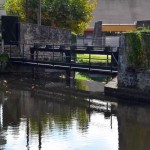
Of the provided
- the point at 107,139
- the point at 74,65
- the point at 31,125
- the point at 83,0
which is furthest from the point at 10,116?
the point at 83,0

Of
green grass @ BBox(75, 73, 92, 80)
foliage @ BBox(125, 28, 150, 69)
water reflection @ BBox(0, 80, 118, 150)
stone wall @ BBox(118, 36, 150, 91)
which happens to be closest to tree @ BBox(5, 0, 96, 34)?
green grass @ BBox(75, 73, 92, 80)

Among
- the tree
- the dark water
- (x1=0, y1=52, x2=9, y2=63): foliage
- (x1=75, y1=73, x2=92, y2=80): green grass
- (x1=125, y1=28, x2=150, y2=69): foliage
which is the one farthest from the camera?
the tree

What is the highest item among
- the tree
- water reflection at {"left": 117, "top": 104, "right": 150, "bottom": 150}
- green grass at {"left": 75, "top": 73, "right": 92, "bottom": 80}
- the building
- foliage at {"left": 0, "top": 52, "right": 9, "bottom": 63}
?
the building

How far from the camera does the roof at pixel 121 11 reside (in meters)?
56.5

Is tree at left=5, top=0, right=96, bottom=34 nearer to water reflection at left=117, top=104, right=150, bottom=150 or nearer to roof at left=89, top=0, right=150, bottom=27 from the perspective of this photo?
roof at left=89, top=0, right=150, bottom=27

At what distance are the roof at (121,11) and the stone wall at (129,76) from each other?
3520 centimetres

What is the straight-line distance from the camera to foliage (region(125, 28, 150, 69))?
20219 mm

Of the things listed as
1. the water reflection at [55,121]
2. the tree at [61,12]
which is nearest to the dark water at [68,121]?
the water reflection at [55,121]

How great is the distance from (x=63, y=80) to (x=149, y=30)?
7.85 metres

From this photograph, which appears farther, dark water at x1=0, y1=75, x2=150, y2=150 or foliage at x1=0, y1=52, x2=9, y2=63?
foliage at x1=0, y1=52, x2=9, y2=63

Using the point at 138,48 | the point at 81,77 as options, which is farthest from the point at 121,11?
the point at 138,48

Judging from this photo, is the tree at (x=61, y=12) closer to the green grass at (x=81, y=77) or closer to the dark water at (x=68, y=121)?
the green grass at (x=81, y=77)

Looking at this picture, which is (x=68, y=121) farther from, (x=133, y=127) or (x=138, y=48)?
(x=138, y=48)

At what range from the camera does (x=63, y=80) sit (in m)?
27.2
